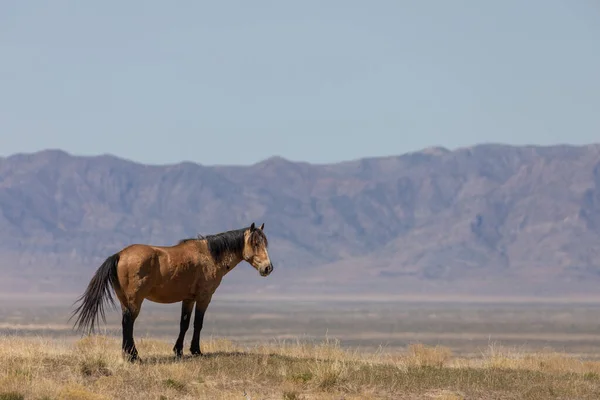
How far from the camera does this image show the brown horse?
1959cm

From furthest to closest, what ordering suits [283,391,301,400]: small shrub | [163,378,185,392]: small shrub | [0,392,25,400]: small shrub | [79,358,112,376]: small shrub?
[79,358,112,376]: small shrub
[163,378,185,392]: small shrub
[283,391,301,400]: small shrub
[0,392,25,400]: small shrub

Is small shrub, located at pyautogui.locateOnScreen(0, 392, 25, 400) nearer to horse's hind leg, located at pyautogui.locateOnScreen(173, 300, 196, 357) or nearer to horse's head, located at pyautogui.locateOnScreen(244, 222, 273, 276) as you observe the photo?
horse's hind leg, located at pyautogui.locateOnScreen(173, 300, 196, 357)

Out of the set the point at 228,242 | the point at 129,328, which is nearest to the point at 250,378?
the point at 129,328

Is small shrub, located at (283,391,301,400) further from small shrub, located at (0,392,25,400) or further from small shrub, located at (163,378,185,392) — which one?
small shrub, located at (0,392,25,400)

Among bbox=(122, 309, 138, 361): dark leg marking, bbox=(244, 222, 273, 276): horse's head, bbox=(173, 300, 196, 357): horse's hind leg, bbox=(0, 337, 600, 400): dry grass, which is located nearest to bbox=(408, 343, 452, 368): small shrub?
bbox=(0, 337, 600, 400): dry grass

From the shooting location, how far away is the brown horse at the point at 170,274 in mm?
19594

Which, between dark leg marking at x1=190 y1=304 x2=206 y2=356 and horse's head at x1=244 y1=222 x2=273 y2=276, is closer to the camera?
dark leg marking at x1=190 y1=304 x2=206 y2=356

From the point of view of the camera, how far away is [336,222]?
577ft

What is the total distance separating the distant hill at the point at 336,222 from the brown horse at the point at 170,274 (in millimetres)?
109862

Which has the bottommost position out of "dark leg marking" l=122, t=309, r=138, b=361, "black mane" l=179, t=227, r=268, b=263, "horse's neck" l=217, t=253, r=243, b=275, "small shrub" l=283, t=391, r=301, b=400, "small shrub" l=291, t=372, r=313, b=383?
"small shrub" l=283, t=391, r=301, b=400

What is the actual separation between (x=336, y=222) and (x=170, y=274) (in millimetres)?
156108

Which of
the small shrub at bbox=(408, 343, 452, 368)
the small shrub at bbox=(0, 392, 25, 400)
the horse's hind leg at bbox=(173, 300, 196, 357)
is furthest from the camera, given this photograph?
the small shrub at bbox=(408, 343, 452, 368)

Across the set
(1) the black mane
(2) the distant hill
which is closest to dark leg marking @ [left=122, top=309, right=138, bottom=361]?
(1) the black mane

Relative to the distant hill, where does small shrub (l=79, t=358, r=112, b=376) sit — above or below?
below
